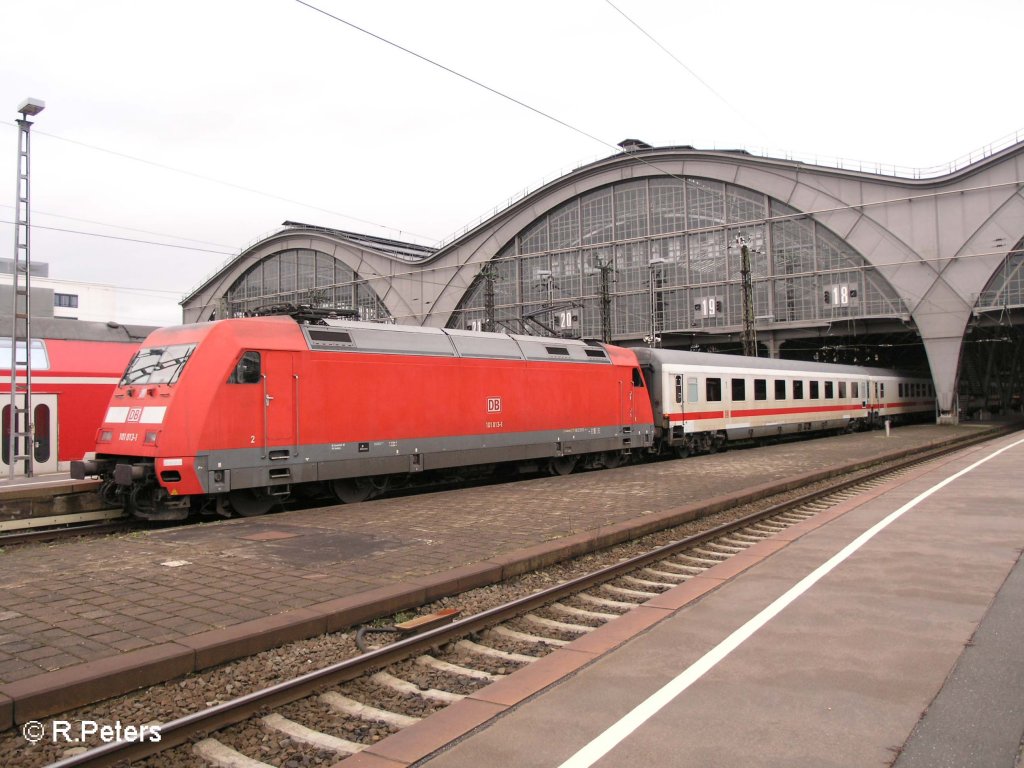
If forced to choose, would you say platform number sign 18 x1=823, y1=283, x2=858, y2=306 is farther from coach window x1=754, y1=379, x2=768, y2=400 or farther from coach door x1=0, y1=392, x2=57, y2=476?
coach door x1=0, y1=392, x2=57, y2=476

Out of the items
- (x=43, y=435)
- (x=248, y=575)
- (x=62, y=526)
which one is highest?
(x=43, y=435)

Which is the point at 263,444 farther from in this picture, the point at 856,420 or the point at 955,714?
the point at 856,420

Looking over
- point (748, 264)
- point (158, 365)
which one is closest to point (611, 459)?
point (158, 365)

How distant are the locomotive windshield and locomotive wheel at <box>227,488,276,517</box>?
2.04m

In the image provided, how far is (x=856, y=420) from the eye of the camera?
36.3 m

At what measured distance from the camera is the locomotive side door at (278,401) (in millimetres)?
11797

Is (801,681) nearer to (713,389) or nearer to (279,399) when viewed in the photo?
(279,399)

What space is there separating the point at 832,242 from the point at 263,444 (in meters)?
45.6

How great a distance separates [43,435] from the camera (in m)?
18.1

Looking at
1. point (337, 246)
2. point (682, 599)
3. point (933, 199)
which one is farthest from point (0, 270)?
point (682, 599)

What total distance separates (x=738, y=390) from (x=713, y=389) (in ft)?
6.23

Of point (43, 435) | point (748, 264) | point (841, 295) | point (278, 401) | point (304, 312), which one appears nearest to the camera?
point (278, 401)

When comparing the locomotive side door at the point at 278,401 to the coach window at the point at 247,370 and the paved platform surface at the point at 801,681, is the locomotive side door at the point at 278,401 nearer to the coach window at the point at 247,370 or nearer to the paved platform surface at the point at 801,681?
the coach window at the point at 247,370

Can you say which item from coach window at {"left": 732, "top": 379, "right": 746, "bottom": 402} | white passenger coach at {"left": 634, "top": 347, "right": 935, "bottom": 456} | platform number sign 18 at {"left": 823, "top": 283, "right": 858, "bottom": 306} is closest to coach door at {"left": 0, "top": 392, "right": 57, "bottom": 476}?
white passenger coach at {"left": 634, "top": 347, "right": 935, "bottom": 456}
